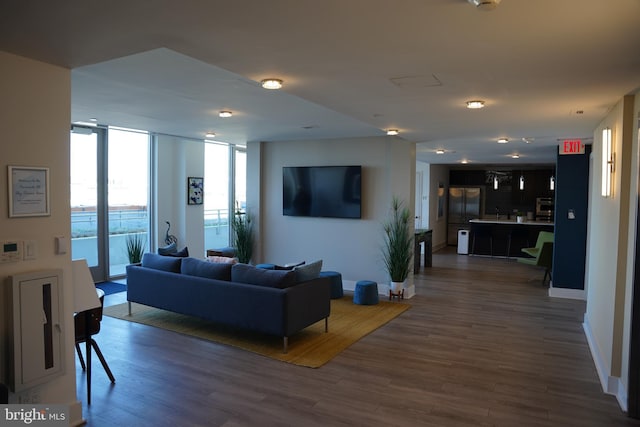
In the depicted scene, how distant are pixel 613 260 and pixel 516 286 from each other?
4429 millimetres

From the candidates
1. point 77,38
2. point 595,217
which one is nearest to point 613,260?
point 595,217

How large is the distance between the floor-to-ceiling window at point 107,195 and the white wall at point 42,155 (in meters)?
4.42

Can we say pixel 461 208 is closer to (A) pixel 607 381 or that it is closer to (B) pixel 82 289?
(A) pixel 607 381

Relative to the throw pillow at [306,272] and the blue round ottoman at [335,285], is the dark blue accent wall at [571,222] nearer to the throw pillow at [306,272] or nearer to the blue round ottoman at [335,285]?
the blue round ottoman at [335,285]

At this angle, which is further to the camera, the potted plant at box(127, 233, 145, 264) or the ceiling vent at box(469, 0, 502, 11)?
the potted plant at box(127, 233, 145, 264)

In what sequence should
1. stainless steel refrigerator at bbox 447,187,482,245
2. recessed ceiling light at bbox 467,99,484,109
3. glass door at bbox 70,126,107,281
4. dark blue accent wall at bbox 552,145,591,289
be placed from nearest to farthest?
recessed ceiling light at bbox 467,99,484,109, dark blue accent wall at bbox 552,145,591,289, glass door at bbox 70,126,107,281, stainless steel refrigerator at bbox 447,187,482,245

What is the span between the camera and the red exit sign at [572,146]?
680 cm

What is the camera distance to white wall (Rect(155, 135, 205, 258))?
27.7ft

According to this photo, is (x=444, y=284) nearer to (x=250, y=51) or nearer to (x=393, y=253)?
(x=393, y=253)

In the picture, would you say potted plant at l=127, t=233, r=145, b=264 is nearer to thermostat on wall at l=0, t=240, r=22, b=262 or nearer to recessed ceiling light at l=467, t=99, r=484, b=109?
thermostat on wall at l=0, t=240, r=22, b=262

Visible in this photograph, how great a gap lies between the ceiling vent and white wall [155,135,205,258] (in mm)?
7278

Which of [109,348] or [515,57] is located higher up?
[515,57]

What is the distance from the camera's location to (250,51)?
8.75ft

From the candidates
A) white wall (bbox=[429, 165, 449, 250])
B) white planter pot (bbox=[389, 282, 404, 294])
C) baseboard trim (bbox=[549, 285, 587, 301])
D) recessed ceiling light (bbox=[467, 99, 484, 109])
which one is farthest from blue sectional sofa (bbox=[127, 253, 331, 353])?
Result: white wall (bbox=[429, 165, 449, 250])
